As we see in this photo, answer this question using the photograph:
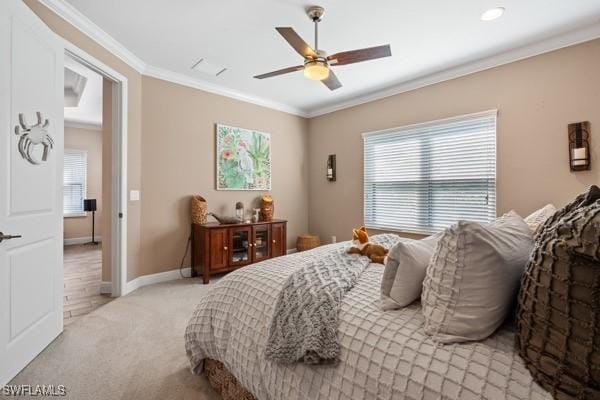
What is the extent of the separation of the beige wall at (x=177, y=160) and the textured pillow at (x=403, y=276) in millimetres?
3168

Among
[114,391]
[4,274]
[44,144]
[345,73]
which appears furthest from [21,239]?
[345,73]

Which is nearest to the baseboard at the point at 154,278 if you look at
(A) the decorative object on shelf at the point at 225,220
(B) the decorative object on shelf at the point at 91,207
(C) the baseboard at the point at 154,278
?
(C) the baseboard at the point at 154,278

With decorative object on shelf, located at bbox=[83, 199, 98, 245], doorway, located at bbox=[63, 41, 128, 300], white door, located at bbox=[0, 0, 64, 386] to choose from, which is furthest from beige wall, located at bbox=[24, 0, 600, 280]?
decorative object on shelf, located at bbox=[83, 199, 98, 245]

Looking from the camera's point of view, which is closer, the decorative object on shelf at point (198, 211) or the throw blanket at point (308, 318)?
the throw blanket at point (308, 318)

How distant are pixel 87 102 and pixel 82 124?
5.83 feet

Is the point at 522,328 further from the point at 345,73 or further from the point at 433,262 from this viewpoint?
the point at 345,73

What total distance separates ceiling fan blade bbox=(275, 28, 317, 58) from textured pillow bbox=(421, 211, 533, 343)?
65.8 inches

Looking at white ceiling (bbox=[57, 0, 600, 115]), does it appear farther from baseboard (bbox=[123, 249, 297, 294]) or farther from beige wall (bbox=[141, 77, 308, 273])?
baseboard (bbox=[123, 249, 297, 294])

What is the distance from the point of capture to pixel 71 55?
2441mm

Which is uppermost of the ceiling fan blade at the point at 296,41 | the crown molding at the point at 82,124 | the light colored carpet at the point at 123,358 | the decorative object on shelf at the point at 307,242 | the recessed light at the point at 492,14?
the crown molding at the point at 82,124

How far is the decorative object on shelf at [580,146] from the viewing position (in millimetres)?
2561

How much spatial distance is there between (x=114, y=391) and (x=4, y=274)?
37.9 inches

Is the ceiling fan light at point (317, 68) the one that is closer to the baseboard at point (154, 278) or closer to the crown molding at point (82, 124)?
the baseboard at point (154, 278)

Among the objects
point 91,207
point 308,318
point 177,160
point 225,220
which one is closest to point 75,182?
point 91,207
